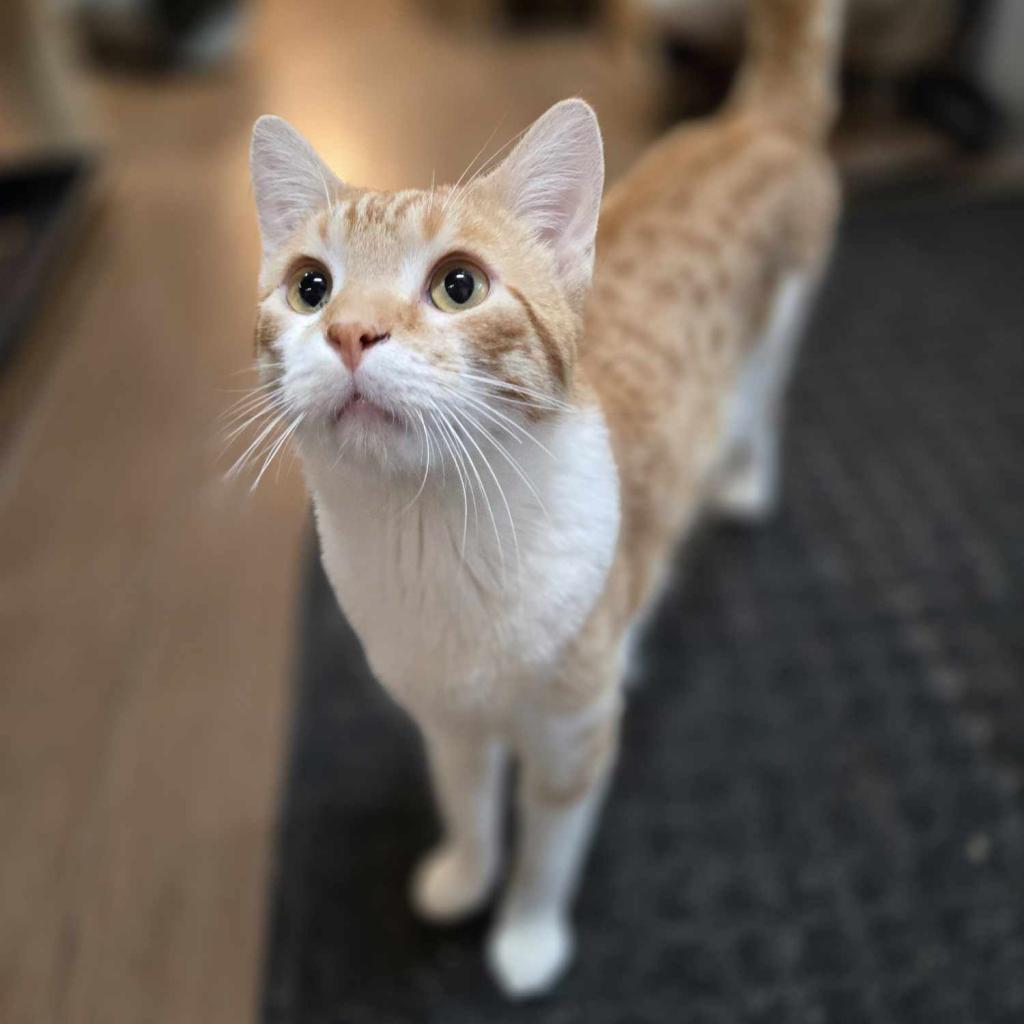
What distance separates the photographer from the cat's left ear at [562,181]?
55cm

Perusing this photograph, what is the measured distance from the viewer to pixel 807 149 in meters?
1.14

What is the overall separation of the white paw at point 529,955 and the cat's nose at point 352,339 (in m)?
0.74

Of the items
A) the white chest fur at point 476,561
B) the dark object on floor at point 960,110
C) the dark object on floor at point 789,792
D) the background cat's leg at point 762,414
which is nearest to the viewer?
the white chest fur at point 476,561

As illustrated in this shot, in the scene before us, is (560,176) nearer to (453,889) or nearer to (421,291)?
(421,291)

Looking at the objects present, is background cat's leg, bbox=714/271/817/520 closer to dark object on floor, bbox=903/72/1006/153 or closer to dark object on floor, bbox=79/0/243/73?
dark object on floor, bbox=903/72/1006/153

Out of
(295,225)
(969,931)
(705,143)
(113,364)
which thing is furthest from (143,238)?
(969,931)

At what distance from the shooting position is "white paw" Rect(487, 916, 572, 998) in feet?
3.28

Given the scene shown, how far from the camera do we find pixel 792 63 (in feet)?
3.61

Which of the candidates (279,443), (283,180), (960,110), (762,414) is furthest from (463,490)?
(960,110)

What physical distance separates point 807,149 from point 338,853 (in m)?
1.05

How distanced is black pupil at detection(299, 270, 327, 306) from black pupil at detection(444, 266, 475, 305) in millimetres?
79

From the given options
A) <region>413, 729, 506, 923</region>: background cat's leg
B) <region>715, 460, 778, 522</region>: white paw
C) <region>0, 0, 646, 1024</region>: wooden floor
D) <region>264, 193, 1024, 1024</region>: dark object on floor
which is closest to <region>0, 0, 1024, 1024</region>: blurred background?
<region>0, 0, 646, 1024</region>: wooden floor

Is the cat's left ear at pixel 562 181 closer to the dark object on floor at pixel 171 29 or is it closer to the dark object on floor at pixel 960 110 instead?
the dark object on floor at pixel 960 110

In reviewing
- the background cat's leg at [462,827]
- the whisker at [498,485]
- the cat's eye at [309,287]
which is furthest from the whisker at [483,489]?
the background cat's leg at [462,827]
